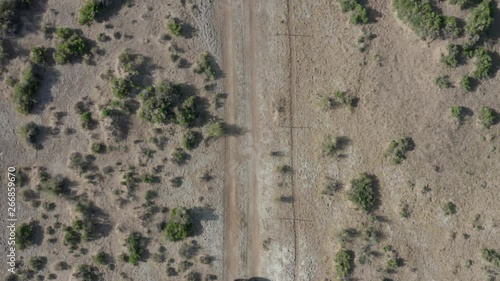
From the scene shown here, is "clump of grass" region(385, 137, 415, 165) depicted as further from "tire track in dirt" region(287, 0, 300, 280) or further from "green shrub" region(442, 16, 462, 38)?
"green shrub" region(442, 16, 462, 38)

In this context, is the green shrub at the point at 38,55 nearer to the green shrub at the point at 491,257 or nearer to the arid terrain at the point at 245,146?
the arid terrain at the point at 245,146

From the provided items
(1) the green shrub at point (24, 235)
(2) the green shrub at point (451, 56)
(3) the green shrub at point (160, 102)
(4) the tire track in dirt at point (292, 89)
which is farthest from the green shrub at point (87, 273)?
(2) the green shrub at point (451, 56)

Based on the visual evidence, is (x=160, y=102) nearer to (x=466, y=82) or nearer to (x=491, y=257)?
(x=466, y=82)

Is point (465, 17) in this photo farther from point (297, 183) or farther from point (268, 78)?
point (297, 183)

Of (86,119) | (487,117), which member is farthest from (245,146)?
(487,117)

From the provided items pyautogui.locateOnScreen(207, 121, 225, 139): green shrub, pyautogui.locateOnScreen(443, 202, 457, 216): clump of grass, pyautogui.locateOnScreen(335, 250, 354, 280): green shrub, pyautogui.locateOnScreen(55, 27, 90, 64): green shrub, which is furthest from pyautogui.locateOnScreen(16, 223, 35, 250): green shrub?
pyautogui.locateOnScreen(443, 202, 457, 216): clump of grass

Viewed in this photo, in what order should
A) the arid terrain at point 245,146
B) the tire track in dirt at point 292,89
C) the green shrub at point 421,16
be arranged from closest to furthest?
the green shrub at point 421,16
the arid terrain at point 245,146
the tire track in dirt at point 292,89

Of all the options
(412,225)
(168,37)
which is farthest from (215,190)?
(412,225)

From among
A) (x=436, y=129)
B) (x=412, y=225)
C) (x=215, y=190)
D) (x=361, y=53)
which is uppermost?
(x=361, y=53)
